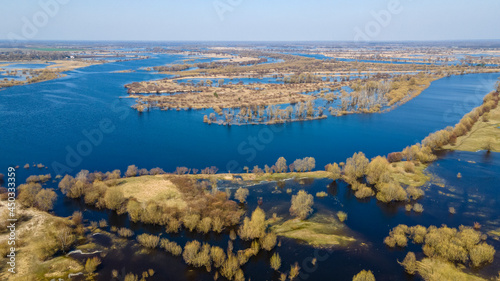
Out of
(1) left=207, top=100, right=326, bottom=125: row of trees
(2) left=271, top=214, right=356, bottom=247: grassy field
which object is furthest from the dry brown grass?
(1) left=207, top=100, right=326, bottom=125: row of trees

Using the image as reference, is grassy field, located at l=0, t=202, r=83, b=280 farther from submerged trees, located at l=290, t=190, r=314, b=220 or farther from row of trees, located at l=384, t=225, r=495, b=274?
row of trees, located at l=384, t=225, r=495, b=274

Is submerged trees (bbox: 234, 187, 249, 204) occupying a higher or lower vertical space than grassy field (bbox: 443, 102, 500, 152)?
lower

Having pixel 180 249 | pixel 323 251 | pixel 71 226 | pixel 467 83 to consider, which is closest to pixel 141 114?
pixel 71 226

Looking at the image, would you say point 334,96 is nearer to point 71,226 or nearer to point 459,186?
point 459,186

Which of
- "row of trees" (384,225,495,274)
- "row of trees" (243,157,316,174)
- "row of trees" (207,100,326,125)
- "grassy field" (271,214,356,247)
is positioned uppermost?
"row of trees" (207,100,326,125)

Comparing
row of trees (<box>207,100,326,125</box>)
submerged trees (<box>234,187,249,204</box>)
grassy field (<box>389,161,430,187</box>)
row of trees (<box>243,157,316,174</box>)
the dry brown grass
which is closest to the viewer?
the dry brown grass

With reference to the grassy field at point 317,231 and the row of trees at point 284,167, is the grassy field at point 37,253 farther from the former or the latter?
the row of trees at point 284,167
